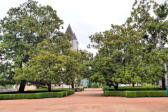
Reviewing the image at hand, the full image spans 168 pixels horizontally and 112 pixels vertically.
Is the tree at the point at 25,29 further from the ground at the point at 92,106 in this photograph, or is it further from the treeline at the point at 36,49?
the ground at the point at 92,106

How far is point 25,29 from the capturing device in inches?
1249

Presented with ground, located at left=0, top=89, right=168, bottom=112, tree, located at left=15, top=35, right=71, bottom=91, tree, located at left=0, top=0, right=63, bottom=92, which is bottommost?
ground, located at left=0, top=89, right=168, bottom=112

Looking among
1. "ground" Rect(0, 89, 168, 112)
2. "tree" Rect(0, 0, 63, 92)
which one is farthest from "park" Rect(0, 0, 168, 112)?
"ground" Rect(0, 89, 168, 112)

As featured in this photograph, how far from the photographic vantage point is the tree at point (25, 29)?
30969 mm

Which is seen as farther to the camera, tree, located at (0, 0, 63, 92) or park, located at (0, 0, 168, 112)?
tree, located at (0, 0, 63, 92)

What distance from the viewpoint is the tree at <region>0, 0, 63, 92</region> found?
1219 inches

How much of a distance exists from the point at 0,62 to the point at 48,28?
31.4ft

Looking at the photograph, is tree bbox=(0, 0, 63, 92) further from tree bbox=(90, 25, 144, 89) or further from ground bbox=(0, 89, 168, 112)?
ground bbox=(0, 89, 168, 112)

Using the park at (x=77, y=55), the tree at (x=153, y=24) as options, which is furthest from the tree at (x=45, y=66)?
the tree at (x=153, y=24)

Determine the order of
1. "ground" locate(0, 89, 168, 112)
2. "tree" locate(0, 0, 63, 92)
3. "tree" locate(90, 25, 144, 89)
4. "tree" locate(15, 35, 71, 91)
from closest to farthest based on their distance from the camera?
"ground" locate(0, 89, 168, 112) → "tree" locate(15, 35, 71, 91) → "tree" locate(90, 25, 144, 89) → "tree" locate(0, 0, 63, 92)

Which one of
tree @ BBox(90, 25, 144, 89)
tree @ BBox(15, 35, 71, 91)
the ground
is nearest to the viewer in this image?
the ground

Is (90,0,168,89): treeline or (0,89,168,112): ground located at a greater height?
(90,0,168,89): treeline

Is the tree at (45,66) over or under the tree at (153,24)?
under

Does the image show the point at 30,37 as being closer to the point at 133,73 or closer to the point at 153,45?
the point at 133,73
